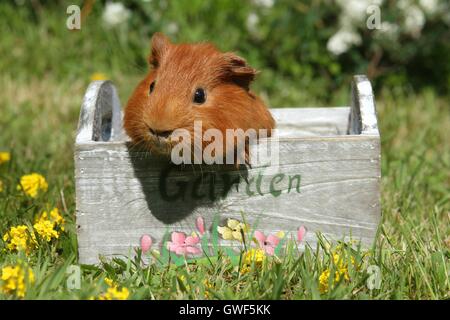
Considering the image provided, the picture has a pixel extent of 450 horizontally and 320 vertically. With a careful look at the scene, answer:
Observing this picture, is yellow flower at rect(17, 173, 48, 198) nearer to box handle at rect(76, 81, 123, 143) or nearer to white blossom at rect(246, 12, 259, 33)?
box handle at rect(76, 81, 123, 143)

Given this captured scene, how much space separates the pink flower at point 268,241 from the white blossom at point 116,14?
2930mm

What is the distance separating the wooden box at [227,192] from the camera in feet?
8.50

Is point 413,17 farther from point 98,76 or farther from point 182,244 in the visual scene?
point 182,244

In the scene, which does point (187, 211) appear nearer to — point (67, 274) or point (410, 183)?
point (67, 274)

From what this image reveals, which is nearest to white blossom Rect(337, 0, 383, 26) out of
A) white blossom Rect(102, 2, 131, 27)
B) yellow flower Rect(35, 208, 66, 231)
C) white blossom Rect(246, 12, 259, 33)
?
white blossom Rect(246, 12, 259, 33)

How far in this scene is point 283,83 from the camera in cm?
509

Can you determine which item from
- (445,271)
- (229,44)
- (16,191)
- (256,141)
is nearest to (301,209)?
(256,141)

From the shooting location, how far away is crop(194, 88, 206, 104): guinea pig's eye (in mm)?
2436

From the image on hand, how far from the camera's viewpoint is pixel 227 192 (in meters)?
2.66

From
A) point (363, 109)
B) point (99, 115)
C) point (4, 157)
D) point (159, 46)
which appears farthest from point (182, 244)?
point (4, 157)

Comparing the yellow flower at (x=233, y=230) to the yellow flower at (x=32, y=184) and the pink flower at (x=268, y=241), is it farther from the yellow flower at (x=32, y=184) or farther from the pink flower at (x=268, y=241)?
the yellow flower at (x=32, y=184)

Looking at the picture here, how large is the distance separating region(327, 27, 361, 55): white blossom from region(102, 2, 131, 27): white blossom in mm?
1584

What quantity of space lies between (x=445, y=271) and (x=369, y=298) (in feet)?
1.06

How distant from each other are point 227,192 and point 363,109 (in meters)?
0.65
